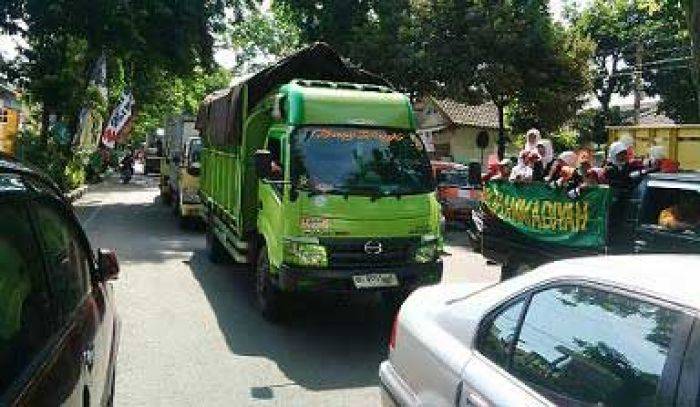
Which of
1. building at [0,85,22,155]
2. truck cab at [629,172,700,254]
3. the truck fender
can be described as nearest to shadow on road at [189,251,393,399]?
the truck fender

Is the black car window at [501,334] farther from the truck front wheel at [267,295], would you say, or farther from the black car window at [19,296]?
the truck front wheel at [267,295]

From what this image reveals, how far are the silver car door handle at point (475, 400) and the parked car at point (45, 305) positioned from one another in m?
1.59

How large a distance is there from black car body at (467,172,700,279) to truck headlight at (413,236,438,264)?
1087 mm

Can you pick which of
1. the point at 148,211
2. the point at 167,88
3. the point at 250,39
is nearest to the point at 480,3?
the point at 148,211

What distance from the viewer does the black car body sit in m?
7.13

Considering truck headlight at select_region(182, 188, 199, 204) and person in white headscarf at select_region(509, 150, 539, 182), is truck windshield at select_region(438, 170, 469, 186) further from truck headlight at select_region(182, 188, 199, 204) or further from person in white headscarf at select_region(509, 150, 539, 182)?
person in white headscarf at select_region(509, 150, 539, 182)

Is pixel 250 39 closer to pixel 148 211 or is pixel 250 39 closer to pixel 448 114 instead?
pixel 448 114

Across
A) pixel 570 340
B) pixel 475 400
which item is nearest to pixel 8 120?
pixel 475 400

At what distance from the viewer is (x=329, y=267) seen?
27.4 ft

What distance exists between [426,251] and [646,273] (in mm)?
5700

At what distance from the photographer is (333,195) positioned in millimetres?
8570

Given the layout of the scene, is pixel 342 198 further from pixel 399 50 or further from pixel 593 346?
pixel 399 50

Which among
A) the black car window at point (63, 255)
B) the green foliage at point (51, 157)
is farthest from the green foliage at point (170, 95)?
the black car window at point (63, 255)

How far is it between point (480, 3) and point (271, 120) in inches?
668
